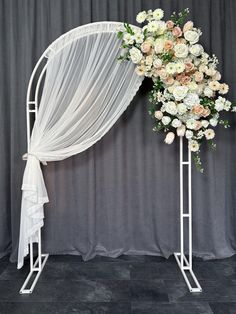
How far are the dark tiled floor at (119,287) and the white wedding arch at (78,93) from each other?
17 cm

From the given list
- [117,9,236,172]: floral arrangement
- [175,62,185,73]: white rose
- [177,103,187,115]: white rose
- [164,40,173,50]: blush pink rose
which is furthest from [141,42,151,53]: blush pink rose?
[177,103,187,115]: white rose

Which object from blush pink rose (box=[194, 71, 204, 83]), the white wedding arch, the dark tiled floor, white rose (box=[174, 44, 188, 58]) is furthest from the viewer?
the white wedding arch

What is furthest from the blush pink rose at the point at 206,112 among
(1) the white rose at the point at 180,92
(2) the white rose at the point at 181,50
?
(2) the white rose at the point at 181,50

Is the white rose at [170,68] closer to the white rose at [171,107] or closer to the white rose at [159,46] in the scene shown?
the white rose at [159,46]

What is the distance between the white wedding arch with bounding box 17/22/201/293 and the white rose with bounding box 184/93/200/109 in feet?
1.37

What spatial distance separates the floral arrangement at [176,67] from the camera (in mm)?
2479

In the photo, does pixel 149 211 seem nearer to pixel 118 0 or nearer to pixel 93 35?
pixel 93 35

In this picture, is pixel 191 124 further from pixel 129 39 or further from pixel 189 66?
pixel 129 39

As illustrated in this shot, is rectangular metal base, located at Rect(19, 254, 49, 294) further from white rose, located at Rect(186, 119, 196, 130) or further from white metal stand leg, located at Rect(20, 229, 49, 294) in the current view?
white rose, located at Rect(186, 119, 196, 130)

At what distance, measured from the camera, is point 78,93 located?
265 centimetres

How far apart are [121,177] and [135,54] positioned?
1177 mm

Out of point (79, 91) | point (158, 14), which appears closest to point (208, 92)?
point (158, 14)

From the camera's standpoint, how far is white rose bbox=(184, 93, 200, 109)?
248 centimetres

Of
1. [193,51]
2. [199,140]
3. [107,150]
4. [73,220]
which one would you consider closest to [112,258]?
[73,220]
